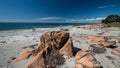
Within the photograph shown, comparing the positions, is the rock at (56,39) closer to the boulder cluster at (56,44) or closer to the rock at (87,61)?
the boulder cluster at (56,44)

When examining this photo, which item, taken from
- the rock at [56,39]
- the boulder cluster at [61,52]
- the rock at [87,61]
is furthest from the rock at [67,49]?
the rock at [87,61]

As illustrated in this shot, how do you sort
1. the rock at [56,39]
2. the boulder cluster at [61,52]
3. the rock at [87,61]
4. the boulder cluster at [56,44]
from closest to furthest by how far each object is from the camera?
1. the rock at [87,61]
2. the boulder cluster at [61,52]
3. the boulder cluster at [56,44]
4. the rock at [56,39]

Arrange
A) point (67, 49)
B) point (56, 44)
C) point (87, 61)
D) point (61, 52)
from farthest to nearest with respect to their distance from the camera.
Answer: point (56, 44)
point (61, 52)
point (67, 49)
point (87, 61)

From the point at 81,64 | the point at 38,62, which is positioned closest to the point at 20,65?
the point at 38,62

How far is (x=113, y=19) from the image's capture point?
4803 centimetres

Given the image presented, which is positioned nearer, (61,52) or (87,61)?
(87,61)

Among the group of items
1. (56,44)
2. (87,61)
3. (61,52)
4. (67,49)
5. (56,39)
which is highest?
(56,39)

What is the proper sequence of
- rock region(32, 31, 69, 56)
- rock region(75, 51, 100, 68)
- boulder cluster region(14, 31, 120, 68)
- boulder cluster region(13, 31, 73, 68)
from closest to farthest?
rock region(75, 51, 100, 68), boulder cluster region(14, 31, 120, 68), boulder cluster region(13, 31, 73, 68), rock region(32, 31, 69, 56)

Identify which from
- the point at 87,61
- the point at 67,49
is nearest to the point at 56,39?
the point at 67,49

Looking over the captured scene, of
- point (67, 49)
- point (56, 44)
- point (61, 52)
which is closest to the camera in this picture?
point (67, 49)

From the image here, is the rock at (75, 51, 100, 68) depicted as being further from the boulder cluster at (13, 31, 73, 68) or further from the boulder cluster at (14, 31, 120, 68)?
the boulder cluster at (13, 31, 73, 68)

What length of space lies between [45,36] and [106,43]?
5.58 meters

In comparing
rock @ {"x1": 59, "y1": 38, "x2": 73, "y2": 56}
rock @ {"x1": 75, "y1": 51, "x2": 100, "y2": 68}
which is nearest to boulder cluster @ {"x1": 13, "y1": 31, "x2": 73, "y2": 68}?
rock @ {"x1": 59, "y1": 38, "x2": 73, "y2": 56}

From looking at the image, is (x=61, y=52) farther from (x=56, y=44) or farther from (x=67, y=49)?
(x=56, y=44)
